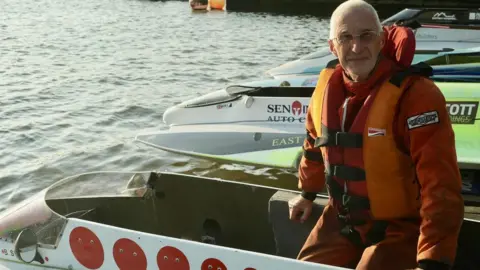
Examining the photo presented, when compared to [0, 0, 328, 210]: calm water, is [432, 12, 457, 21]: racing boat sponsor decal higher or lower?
higher

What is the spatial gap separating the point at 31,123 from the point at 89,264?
7.01 metres

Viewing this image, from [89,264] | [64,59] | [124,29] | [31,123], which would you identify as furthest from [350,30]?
[124,29]

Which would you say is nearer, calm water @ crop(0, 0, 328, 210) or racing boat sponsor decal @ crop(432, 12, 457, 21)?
calm water @ crop(0, 0, 328, 210)

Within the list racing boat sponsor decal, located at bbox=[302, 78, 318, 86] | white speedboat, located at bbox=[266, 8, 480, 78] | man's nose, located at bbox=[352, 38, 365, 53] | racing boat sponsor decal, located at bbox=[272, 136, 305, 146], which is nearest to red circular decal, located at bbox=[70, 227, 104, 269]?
man's nose, located at bbox=[352, 38, 365, 53]

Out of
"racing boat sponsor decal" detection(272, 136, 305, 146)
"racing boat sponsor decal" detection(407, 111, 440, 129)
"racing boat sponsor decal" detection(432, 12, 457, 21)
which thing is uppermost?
"racing boat sponsor decal" detection(432, 12, 457, 21)

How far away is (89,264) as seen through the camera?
3465 mm

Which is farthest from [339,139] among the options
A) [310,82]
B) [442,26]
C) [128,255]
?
[442,26]

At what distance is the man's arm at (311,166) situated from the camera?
10.7ft

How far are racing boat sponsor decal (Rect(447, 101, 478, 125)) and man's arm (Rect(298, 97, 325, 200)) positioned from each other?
3.28 metres

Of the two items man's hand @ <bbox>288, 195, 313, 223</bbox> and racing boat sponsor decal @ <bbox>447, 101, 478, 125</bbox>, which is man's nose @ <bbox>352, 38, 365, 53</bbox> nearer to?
man's hand @ <bbox>288, 195, 313, 223</bbox>

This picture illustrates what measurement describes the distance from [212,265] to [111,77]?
36.1 ft

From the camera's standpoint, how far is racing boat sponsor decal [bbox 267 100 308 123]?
6.84m

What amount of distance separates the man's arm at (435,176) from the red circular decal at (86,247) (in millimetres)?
1890

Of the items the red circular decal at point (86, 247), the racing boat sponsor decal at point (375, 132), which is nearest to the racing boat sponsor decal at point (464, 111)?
the racing boat sponsor decal at point (375, 132)
